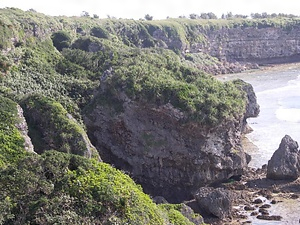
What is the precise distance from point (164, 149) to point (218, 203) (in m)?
6.77

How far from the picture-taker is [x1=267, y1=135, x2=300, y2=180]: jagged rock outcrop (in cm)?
4122

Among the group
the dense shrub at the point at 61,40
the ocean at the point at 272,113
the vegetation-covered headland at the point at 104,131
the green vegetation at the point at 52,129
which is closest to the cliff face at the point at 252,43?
the ocean at the point at 272,113

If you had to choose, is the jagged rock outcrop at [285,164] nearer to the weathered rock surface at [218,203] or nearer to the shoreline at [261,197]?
the shoreline at [261,197]

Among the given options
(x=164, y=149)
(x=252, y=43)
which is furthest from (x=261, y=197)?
(x=252, y=43)

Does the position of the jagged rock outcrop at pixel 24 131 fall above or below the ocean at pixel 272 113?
above

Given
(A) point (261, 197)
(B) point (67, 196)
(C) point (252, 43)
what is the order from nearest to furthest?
(B) point (67, 196) < (A) point (261, 197) < (C) point (252, 43)

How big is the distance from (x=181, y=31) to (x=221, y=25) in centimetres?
1818

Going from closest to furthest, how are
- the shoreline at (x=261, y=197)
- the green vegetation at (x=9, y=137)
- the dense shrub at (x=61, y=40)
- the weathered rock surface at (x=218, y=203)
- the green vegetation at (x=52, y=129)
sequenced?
the green vegetation at (x=9, y=137)
the green vegetation at (x=52, y=129)
the shoreline at (x=261, y=197)
the weathered rock surface at (x=218, y=203)
the dense shrub at (x=61, y=40)

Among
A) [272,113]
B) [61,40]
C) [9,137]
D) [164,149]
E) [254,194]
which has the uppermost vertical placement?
[61,40]

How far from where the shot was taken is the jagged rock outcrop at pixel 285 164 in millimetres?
41219

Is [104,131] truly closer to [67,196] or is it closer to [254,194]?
[254,194]

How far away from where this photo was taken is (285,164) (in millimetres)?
41500

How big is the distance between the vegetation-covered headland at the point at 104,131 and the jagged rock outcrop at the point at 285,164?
109 inches

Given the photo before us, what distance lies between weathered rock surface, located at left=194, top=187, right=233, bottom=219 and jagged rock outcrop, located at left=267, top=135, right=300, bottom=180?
808 cm
